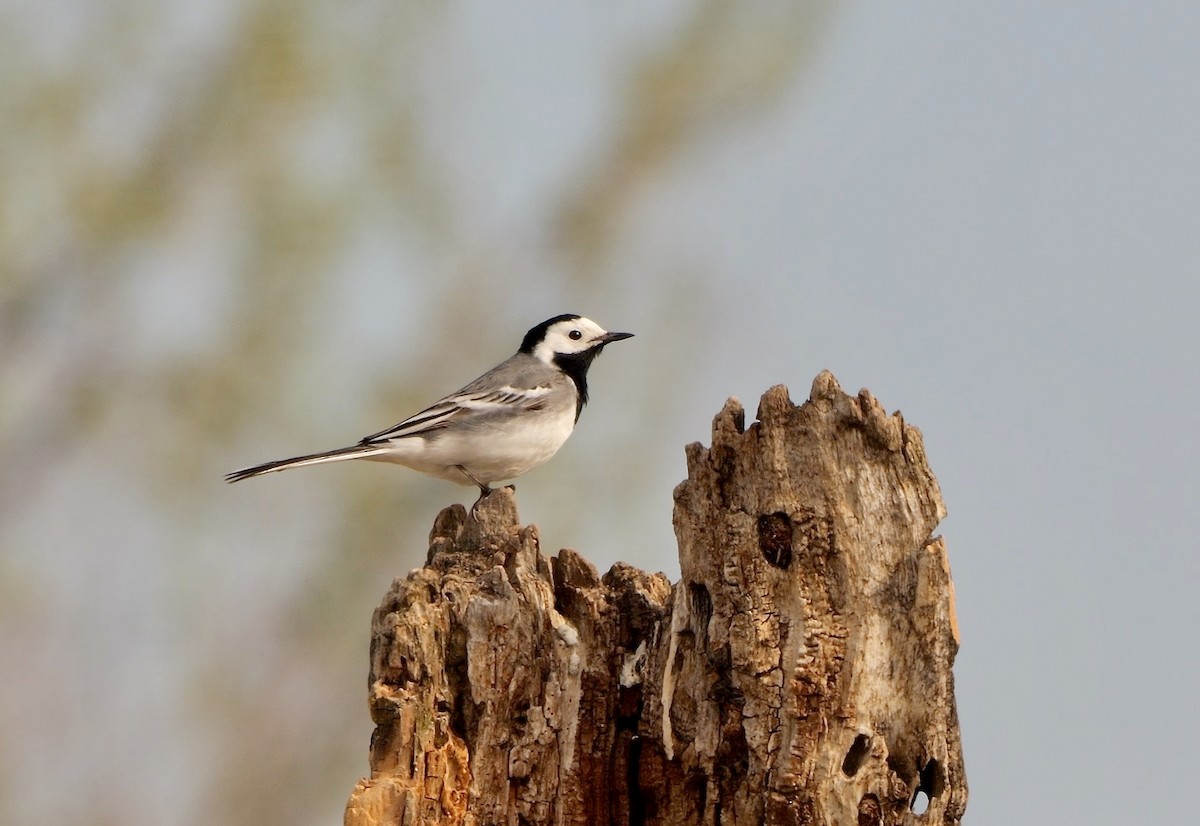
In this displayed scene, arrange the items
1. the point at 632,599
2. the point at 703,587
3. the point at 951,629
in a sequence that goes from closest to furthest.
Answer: the point at 951,629, the point at 703,587, the point at 632,599

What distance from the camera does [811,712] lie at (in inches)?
178

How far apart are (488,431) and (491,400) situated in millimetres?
315

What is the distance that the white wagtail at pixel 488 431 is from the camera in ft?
26.8

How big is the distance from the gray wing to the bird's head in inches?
12.1

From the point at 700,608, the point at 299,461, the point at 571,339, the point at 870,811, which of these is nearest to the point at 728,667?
the point at 700,608

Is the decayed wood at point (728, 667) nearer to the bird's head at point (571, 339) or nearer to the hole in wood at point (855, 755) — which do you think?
the hole in wood at point (855, 755)

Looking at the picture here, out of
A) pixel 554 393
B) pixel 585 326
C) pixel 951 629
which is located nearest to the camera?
pixel 951 629

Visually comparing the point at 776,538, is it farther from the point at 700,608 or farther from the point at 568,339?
the point at 568,339

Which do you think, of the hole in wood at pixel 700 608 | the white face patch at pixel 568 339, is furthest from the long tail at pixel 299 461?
the hole in wood at pixel 700 608

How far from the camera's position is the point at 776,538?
15.6ft

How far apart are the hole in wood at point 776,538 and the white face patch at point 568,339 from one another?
4.94 m

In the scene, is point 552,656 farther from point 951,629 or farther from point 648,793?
point 951,629

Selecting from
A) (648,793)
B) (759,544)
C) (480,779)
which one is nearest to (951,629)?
(759,544)

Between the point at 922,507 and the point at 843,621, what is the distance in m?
0.44
